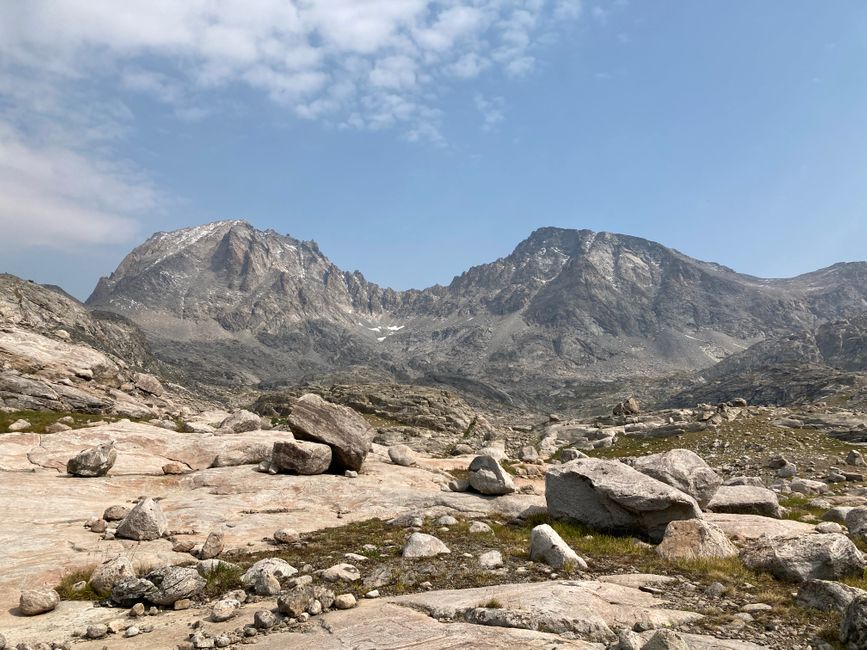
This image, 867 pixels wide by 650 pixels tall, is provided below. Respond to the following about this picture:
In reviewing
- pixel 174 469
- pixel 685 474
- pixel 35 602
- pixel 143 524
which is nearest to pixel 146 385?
pixel 174 469

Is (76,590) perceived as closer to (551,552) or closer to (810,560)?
(551,552)

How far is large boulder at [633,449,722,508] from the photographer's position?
19.5 m

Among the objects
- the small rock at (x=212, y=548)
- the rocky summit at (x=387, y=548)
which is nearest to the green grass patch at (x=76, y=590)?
the rocky summit at (x=387, y=548)

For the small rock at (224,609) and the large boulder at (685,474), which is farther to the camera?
the large boulder at (685,474)

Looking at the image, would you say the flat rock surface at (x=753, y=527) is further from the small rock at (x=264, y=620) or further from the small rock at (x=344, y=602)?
the small rock at (x=264, y=620)

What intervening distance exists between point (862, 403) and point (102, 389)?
15990cm

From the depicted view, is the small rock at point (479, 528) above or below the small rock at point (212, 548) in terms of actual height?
below

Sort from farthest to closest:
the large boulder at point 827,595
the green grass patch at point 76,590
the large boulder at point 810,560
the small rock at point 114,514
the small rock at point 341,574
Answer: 1. the small rock at point 114,514
2. the large boulder at point 810,560
3. the small rock at point 341,574
4. the green grass patch at point 76,590
5. the large boulder at point 827,595

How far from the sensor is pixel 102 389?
47844 mm

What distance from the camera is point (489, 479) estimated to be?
2502 cm

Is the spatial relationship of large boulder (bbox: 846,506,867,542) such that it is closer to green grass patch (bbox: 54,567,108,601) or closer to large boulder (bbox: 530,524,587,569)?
large boulder (bbox: 530,524,587,569)

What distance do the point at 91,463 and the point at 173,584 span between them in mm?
15381

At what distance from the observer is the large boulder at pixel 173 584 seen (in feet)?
35.5

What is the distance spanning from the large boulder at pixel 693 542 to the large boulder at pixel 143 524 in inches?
616
